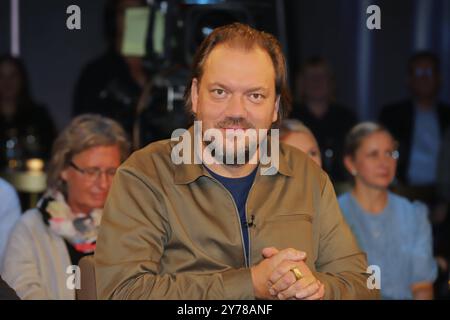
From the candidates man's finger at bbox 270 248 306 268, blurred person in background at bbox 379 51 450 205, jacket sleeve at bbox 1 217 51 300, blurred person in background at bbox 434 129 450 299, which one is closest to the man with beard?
man's finger at bbox 270 248 306 268

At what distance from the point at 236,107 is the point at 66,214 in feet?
3.92

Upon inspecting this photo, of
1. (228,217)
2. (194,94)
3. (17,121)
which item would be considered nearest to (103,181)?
(194,94)

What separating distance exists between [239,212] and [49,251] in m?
1.07

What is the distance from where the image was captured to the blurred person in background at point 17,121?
5047 millimetres

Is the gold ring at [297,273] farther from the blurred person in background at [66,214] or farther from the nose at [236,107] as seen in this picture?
the blurred person in background at [66,214]

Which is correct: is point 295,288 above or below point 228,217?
below

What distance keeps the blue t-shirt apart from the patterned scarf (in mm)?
982

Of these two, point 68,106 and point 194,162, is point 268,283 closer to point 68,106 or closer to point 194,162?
point 194,162

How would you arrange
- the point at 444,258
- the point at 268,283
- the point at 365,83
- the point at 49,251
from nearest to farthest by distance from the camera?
the point at 268,283
the point at 49,251
the point at 444,258
the point at 365,83

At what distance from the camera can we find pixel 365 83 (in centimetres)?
643

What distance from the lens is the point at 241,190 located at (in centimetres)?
228

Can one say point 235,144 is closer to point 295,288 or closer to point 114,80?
point 295,288

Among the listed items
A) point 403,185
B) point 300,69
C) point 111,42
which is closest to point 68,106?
point 111,42

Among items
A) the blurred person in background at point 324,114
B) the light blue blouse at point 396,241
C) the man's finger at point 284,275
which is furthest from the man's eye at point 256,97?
the blurred person in background at point 324,114
